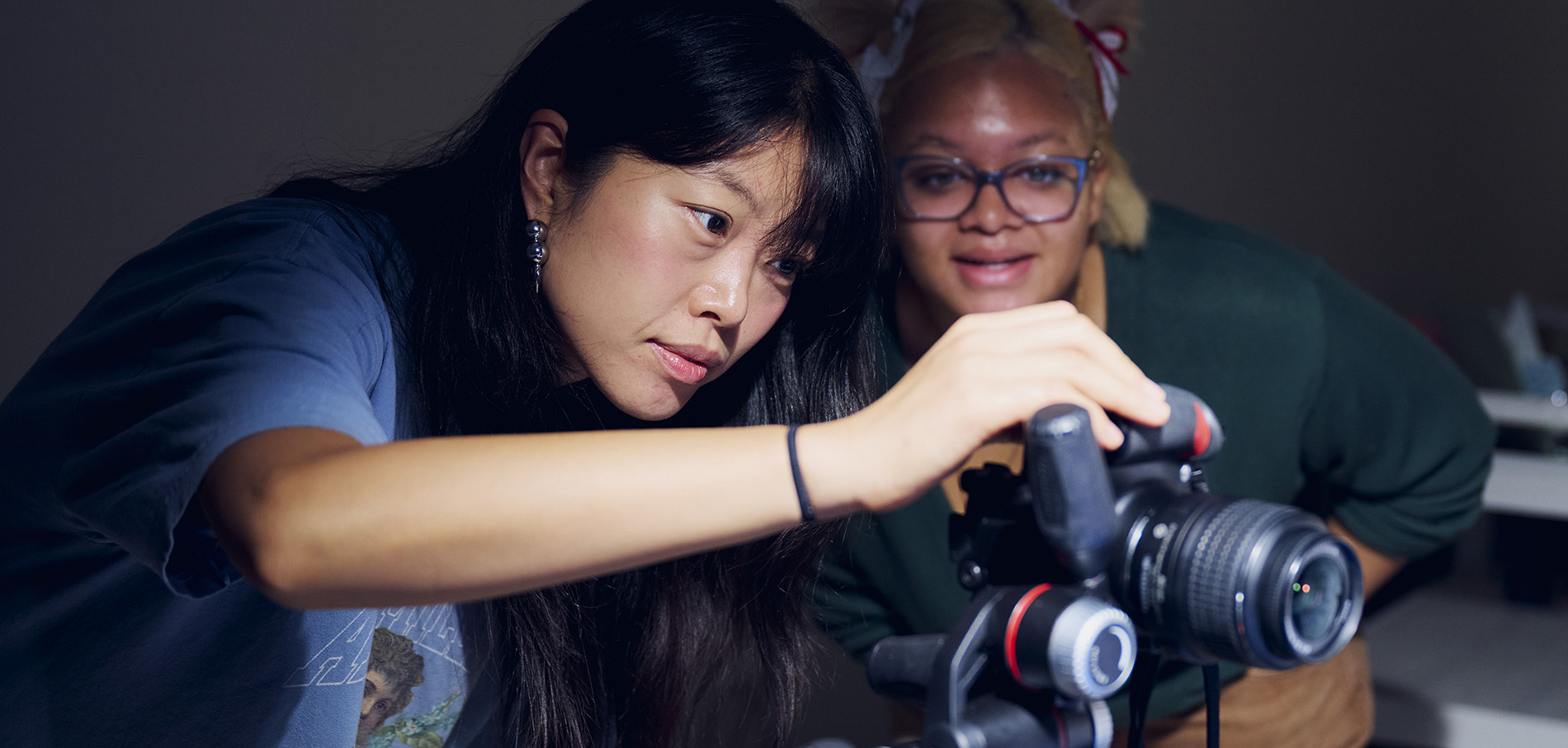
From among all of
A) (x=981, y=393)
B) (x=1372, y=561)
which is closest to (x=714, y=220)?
(x=981, y=393)

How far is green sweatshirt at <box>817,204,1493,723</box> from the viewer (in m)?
1.31

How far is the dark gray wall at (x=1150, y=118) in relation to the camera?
1.03 metres

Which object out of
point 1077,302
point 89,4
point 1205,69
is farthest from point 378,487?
point 1205,69

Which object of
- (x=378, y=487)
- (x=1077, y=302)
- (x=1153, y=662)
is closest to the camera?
(x=378, y=487)

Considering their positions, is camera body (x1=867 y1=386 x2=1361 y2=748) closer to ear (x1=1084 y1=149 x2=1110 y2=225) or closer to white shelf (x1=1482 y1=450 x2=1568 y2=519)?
ear (x1=1084 y1=149 x2=1110 y2=225)

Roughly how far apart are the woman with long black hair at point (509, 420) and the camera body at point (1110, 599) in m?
0.06

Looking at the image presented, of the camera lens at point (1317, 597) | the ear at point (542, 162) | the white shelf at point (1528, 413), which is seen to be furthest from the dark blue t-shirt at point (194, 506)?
the white shelf at point (1528, 413)

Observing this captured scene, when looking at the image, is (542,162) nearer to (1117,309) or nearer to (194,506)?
(194,506)

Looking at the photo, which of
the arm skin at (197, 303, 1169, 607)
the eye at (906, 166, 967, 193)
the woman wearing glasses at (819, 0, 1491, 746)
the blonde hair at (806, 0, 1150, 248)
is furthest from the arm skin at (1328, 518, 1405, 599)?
the arm skin at (197, 303, 1169, 607)

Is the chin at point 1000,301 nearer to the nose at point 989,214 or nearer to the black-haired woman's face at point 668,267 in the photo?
the nose at point 989,214

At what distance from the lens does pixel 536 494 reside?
54 centimetres

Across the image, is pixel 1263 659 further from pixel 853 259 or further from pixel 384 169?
pixel 384 169

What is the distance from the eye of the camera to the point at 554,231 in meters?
0.86

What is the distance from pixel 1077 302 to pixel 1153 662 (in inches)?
25.4
